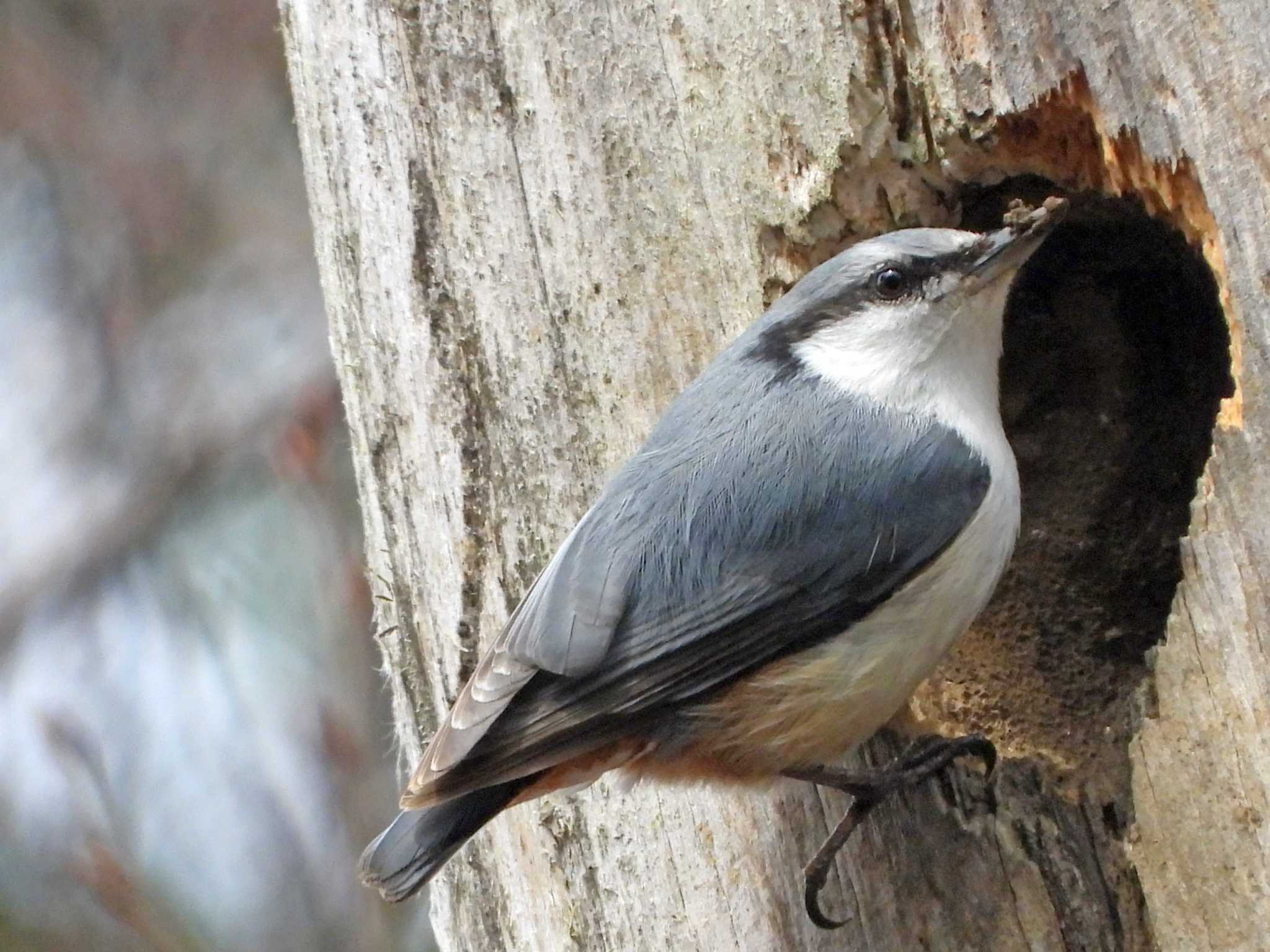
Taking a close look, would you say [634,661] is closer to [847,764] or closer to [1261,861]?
[847,764]

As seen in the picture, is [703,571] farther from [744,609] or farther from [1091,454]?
[1091,454]

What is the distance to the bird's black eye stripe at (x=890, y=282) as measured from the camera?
176 centimetres

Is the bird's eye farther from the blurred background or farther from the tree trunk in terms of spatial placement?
the blurred background

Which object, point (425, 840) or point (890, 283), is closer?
point (425, 840)

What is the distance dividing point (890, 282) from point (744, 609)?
0.50 meters

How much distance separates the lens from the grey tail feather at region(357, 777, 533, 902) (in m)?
1.50

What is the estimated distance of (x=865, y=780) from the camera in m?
1.58

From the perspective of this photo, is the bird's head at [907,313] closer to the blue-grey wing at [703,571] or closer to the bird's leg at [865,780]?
the blue-grey wing at [703,571]

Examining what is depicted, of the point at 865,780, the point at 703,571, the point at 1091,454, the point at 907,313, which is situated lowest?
the point at 865,780

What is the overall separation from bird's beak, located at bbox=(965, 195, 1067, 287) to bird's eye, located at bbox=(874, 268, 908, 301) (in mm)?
82

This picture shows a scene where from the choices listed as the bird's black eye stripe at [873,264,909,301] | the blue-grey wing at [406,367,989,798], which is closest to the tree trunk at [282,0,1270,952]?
the bird's black eye stripe at [873,264,909,301]

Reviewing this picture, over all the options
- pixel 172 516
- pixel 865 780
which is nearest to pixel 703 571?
pixel 865 780

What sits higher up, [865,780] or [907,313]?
[907,313]

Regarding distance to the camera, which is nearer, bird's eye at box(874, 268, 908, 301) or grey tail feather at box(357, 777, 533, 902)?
grey tail feather at box(357, 777, 533, 902)
